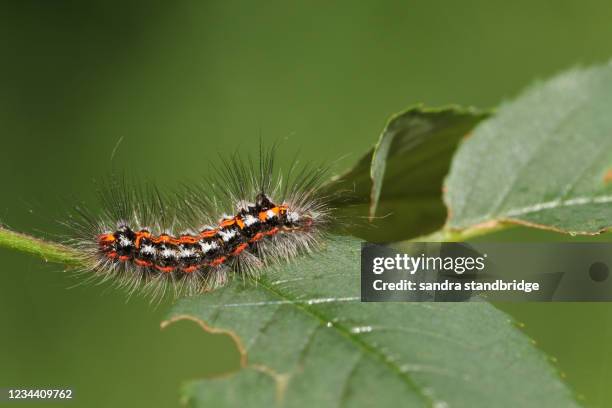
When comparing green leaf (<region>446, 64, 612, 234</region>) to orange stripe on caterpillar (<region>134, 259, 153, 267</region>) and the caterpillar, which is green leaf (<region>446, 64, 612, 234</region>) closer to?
the caterpillar

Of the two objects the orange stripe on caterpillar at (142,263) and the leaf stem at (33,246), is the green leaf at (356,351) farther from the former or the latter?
the orange stripe on caterpillar at (142,263)

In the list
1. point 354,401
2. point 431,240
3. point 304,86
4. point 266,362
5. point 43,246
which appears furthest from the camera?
point 304,86

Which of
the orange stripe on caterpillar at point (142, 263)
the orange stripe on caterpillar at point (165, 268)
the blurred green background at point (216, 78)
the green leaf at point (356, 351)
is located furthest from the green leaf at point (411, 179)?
the blurred green background at point (216, 78)

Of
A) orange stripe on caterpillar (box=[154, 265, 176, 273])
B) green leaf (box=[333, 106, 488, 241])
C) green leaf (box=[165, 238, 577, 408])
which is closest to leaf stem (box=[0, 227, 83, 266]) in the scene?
green leaf (box=[165, 238, 577, 408])

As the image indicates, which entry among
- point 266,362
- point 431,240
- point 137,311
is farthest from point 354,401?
point 137,311

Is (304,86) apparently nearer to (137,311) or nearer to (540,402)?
(137,311)

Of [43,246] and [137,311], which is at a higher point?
[137,311]

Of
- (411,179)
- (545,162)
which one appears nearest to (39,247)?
(411,179)
